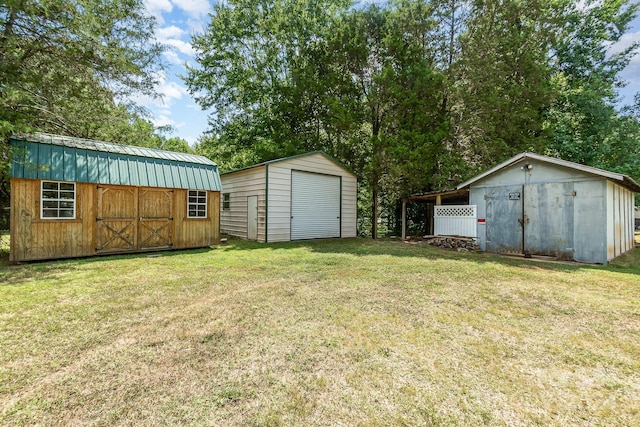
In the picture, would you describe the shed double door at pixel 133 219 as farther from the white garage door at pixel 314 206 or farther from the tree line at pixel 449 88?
the tree line at pixel 449 88

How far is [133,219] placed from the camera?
831 cm

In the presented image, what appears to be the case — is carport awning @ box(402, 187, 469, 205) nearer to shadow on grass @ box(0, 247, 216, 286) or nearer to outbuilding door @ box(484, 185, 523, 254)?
outbuilding door @ box(484, 185, 523, 254)

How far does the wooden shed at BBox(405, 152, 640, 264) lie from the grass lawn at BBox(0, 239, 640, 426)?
8.17 feet

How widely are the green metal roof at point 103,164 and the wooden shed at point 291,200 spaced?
71.6 inches

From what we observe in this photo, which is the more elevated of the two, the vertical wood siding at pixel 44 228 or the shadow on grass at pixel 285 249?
the vertical wood siding at pixel 44 228

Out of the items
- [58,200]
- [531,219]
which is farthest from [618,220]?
[58,200]

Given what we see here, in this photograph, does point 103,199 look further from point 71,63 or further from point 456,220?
point 456,220

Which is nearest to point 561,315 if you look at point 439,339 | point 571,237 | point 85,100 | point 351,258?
point 439,339

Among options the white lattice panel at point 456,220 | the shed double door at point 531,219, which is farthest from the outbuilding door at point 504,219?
the white lattice panel at point 456,220

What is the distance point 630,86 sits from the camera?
15.5 meters

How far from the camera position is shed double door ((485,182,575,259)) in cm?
766

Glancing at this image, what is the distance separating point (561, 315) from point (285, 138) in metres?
14.2

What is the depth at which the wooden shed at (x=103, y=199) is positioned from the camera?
265 inches

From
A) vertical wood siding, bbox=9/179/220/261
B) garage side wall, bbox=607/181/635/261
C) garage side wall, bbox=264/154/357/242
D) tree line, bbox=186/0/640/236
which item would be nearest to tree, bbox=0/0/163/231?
vertical wood siding, bbox=9/179/220/261
